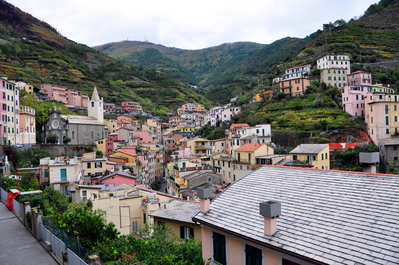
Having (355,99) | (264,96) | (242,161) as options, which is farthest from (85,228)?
(264,96)

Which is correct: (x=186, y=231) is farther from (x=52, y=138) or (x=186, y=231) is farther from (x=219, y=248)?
(x=52, y=138)

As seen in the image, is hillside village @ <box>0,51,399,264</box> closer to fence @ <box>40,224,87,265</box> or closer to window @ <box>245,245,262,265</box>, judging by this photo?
window @ <box>245,245,262,265</box>

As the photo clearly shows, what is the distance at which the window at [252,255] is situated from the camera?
9.07 m

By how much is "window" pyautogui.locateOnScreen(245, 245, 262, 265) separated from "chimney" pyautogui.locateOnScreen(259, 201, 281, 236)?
0.91 metres

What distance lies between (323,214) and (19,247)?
42.7 feet

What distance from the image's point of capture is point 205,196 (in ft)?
36.1

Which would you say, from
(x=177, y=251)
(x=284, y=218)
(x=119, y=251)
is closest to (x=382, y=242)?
(x=284, y=218)

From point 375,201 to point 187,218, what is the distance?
35.1 feet

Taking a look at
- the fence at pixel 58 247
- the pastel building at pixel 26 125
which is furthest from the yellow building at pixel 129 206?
the pastel building at pixel 26 125

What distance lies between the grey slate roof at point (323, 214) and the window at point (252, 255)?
65cm

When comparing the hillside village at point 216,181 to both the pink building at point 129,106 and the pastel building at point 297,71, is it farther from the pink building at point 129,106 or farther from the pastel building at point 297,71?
the pink building at point 129,106

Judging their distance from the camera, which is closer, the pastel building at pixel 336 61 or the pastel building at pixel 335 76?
the pastel building at pixel 335 76

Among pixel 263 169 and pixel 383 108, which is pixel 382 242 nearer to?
pixel 263 169

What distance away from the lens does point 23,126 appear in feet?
A: 167
